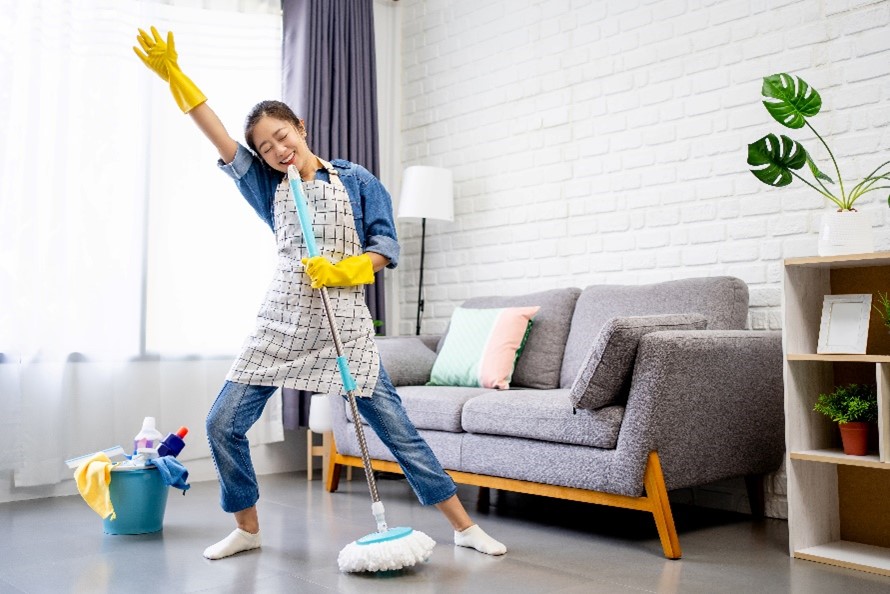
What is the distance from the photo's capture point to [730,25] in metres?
3.14

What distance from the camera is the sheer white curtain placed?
3.34 m

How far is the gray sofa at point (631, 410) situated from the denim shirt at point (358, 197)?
0.66 m

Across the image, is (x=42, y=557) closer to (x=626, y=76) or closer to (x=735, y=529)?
(x=735, y=529)

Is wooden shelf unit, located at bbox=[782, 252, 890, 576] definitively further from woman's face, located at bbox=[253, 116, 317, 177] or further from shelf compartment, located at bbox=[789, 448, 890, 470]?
woman's face, located at bbox=[253, 116, 317, 177]

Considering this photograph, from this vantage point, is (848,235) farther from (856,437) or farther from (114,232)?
(114,232)

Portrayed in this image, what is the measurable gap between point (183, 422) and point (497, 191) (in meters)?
1.75

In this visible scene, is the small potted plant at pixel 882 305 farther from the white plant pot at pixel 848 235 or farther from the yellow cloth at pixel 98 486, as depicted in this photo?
the yellow cloth at pixel 98 486

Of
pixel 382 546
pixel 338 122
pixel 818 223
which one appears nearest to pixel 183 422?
pixel 338 122

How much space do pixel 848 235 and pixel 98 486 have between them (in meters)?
2.32

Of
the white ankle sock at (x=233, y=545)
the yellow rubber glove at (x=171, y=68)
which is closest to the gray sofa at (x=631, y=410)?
the white ankle sock at (x=233, y=545)

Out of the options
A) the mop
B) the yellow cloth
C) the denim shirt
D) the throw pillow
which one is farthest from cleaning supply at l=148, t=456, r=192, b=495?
the throw pillow

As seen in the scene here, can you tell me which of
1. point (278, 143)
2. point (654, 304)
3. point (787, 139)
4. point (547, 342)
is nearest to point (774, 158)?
point (787, 139)

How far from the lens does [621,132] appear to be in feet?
11.4

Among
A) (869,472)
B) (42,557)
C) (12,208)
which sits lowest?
(42,557)
